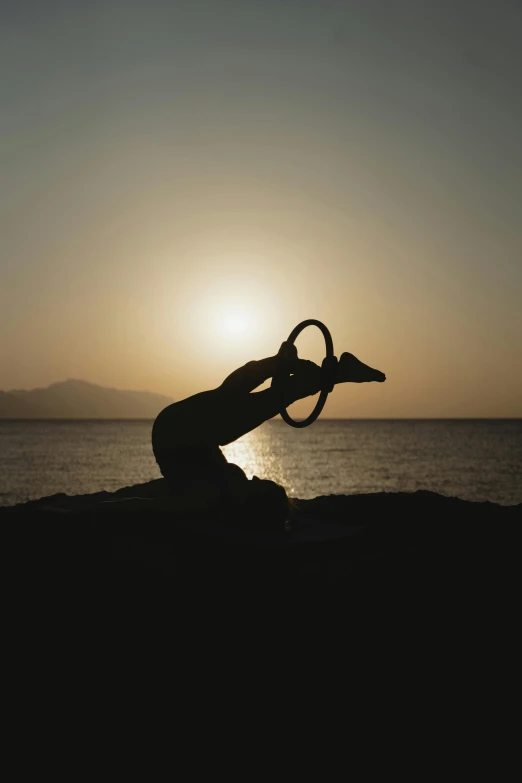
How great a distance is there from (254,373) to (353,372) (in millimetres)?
1617

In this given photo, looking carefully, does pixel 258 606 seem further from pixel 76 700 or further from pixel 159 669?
pixel 76 700

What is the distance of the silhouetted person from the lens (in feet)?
35.8

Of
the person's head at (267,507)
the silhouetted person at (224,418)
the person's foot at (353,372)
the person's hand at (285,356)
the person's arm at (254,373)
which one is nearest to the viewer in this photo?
the person's head at (267,507)

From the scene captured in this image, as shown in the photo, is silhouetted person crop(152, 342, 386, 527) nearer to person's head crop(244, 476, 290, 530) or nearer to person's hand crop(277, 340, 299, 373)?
person's hand crop(277, 340, 299, 373)

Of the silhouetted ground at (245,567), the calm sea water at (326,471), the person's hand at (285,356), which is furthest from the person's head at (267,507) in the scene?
the calm sea water at (326,471)

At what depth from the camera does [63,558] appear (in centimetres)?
812

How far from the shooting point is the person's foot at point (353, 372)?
1137 centimetres

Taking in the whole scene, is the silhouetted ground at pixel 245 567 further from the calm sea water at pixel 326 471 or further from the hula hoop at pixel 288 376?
the calm sea water at pixel 326 471

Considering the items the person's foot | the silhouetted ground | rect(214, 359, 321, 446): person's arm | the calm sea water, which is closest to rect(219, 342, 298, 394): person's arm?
rect(214, 359, 321, 446): person's arm

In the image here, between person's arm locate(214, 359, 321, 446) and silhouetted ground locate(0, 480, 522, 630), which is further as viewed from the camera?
person's arm locate(214, 359, 321, 446)

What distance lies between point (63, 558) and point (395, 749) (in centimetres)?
402

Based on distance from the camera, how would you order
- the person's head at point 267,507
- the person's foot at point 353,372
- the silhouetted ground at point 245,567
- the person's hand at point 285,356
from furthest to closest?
the person's foot at point 353,372
the person's hand at point 285,356
the person's head at point 267,507
the silhouetted ground at point 245,567

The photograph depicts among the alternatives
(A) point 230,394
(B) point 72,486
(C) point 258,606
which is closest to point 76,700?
(C) point 258,606

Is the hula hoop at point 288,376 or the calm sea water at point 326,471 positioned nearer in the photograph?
the hula hoop at point 288,376
